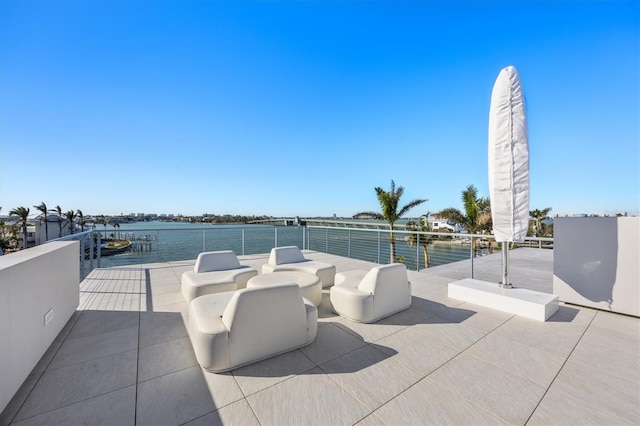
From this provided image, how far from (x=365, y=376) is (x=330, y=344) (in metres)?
0.52

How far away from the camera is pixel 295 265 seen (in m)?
3.93

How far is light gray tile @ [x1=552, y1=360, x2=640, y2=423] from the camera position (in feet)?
4.49

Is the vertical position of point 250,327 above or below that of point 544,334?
above

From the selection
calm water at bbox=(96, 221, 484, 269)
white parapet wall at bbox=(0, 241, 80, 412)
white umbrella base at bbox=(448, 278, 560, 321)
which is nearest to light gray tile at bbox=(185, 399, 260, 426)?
white parapet wall at bbox=(0, 241, 80, 412)

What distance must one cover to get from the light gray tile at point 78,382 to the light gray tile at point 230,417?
2.34 feet

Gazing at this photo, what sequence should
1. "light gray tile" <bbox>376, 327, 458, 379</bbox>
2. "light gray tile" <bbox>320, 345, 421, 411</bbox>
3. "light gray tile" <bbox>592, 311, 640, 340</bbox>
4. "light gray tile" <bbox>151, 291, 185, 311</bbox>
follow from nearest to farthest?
1. "light gray tile" <bbox>320, 345, 421, 411</bbox>
2. "light gray tile" <bbox>376, 327, 458, 379</bbox>
3. "light gray tile" <bbox>592, 311, 640, 340</bbox>
4. "light gray tile" <bbox>151, 291, 185, 311</bbox>

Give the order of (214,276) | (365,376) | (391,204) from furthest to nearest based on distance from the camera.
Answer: (391,204), (214,276), (365,376)

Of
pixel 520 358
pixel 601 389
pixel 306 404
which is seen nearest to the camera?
pixel 306 404

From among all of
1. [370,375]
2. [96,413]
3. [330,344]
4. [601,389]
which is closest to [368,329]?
[330,344]

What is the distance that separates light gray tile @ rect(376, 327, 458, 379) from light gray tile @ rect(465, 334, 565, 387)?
0.78ft

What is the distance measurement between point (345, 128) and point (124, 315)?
8.56 metres

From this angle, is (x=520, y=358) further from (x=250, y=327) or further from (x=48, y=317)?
(x=48, y=317)

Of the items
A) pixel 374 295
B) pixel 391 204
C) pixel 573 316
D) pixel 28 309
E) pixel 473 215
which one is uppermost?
pixel 391 204

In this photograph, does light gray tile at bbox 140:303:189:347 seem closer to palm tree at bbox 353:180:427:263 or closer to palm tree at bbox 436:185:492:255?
palm tree at bbox 353:180:427:263
